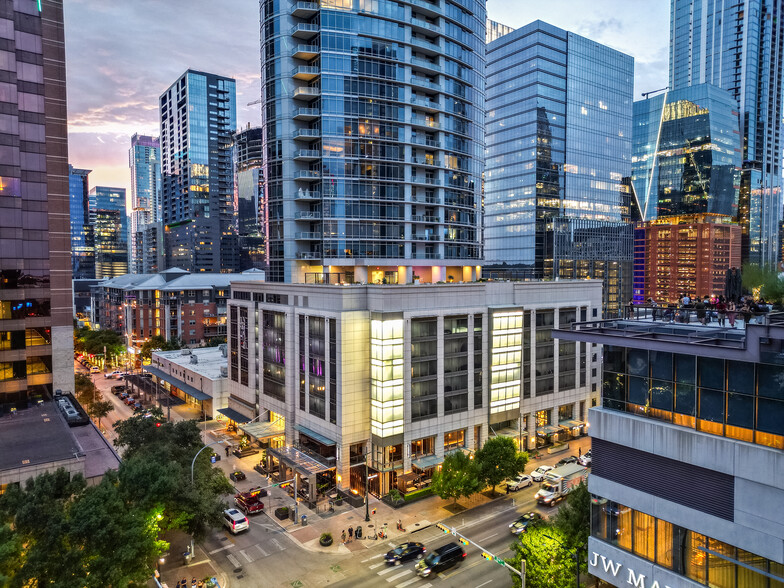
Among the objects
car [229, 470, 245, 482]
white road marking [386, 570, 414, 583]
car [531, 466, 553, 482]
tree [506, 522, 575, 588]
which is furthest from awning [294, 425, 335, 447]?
tree [506, 522, 575, 588]

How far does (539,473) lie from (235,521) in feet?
121

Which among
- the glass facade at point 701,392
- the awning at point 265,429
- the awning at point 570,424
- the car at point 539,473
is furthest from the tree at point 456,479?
the awning at point 570,424

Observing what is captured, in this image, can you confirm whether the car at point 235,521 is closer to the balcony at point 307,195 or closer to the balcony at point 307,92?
the balcony at point 307,195

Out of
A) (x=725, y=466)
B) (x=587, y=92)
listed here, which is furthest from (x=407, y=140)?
(x=587, y=92)

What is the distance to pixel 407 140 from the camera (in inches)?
3270

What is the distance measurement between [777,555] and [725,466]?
13.6 feet

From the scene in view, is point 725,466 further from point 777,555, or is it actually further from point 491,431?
point 491,431

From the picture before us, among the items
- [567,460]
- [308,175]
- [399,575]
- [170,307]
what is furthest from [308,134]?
[170,307]

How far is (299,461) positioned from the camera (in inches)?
2290

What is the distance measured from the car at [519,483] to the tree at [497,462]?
350 centimetres

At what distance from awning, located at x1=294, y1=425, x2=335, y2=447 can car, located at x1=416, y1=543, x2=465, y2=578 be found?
19.5 meters

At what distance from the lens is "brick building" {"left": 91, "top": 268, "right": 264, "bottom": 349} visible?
14738 centimetres

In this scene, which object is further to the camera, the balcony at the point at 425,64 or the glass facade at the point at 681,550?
the balcony at the point at 425,64

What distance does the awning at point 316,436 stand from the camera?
58.9 meters
